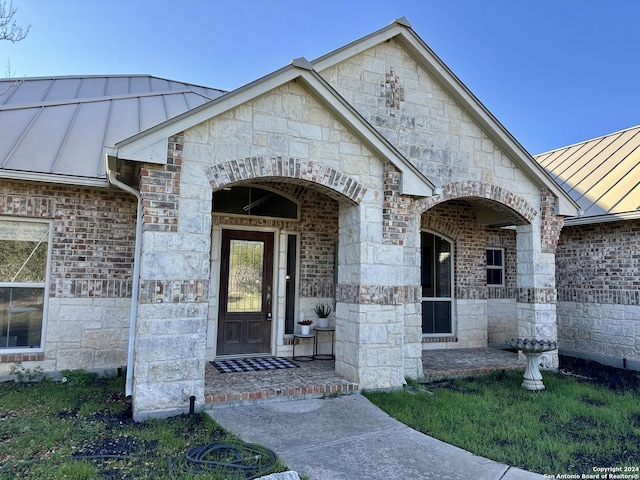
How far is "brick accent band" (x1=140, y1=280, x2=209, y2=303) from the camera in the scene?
16.7ft

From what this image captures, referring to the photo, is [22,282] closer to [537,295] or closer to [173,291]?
[173,291]

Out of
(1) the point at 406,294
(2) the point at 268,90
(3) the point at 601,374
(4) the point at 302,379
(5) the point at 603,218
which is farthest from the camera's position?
(5) the point at 603,218

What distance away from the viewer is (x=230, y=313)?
26.0ft

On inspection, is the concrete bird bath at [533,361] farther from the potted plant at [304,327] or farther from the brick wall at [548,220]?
the potted plant at [304,327]

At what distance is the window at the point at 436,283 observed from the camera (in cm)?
994

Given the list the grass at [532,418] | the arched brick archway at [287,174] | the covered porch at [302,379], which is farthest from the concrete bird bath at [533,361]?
the arched brick archway at [287,174]

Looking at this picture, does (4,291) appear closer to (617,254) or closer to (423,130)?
(423,130)

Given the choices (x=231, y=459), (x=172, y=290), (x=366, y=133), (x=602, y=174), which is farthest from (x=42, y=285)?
(x=602, y=174)

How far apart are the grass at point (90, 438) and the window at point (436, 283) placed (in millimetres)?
6268

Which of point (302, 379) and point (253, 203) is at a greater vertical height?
point (253, 203)

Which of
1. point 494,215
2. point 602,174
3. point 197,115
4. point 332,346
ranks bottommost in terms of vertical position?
point 332,346

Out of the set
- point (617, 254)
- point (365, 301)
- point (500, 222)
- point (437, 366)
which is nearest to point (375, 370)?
point (365, 301)

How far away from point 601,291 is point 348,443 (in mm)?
7704

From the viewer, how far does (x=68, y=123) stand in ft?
25.2
